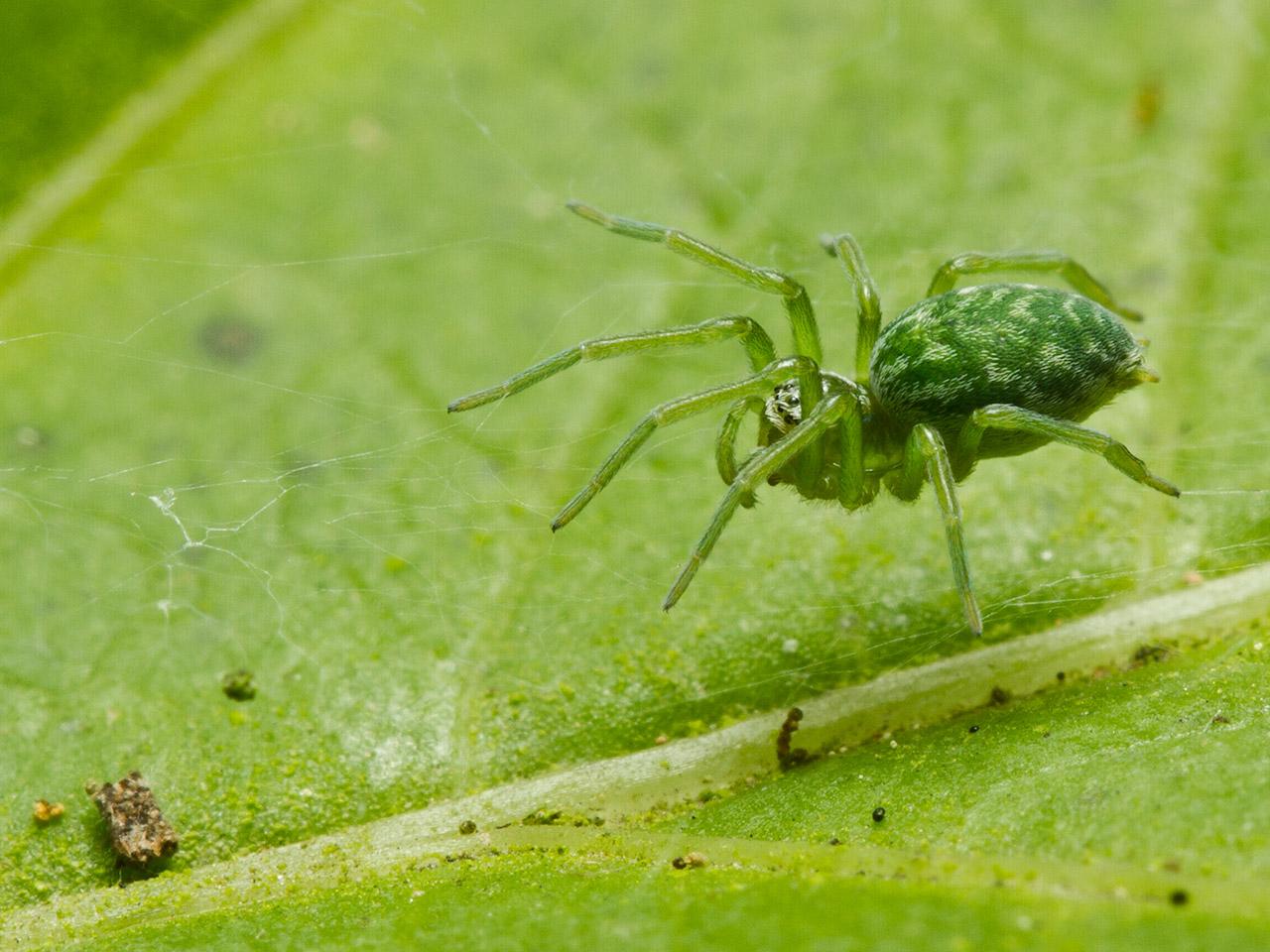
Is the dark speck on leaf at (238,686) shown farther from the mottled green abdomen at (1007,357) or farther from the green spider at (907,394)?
the mottled green abdomen at (1007,357)

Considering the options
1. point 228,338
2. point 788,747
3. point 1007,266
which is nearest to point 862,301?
point 1007,266

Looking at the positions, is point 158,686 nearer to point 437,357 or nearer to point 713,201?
point 437,357

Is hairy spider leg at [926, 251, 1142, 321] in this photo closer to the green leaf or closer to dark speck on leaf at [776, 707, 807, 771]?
the green leaf

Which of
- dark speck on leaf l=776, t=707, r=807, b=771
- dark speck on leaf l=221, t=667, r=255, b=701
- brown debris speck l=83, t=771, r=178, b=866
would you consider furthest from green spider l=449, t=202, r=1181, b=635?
brown debris speck l=83, t=771, r=178, b=866

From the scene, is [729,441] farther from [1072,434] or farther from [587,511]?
[1072,434]

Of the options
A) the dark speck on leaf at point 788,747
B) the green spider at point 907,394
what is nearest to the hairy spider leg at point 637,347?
the green spider at point 907,394

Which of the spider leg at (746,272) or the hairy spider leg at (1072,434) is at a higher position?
the spider leg at (746,272)

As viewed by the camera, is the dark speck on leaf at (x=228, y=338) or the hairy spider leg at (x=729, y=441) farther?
the dark speck on leaf at (x=228, y=338)

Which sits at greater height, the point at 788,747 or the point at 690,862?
the point at 788,747
